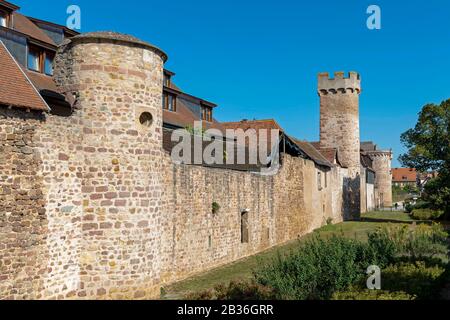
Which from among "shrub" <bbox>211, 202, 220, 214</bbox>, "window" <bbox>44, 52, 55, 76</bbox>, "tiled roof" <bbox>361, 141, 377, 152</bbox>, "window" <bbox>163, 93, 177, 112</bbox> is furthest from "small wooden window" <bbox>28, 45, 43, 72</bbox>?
"tiled roof" <bbox>361, 141, 377, 152</bbox>

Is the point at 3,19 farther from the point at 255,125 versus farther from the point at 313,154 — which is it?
the point at 313,154

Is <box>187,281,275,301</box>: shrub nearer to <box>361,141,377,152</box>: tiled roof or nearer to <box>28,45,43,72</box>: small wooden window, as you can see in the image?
<box>28,45,43,72</box>: small wooden window

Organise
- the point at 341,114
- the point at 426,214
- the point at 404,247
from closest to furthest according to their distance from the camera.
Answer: the point at 404,247 → the point at 426,214 → the point at 341,114

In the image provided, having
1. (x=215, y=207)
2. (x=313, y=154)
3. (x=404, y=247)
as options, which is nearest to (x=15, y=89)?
(x=215, y=207)

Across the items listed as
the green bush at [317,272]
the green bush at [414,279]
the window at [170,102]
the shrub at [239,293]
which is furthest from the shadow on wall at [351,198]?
the shrub at [239,293]

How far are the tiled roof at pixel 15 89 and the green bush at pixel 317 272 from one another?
668 cm

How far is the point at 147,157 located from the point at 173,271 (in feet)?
14.2

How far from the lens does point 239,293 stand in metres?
11.0

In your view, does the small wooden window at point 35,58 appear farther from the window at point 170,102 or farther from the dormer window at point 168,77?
the dormer window at point 168,77

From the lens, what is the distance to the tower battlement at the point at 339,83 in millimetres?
39812

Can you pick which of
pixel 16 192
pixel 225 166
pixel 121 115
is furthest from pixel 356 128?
pixel 16 192

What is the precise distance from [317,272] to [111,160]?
5.85m

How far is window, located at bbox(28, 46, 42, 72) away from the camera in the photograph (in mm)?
18719
